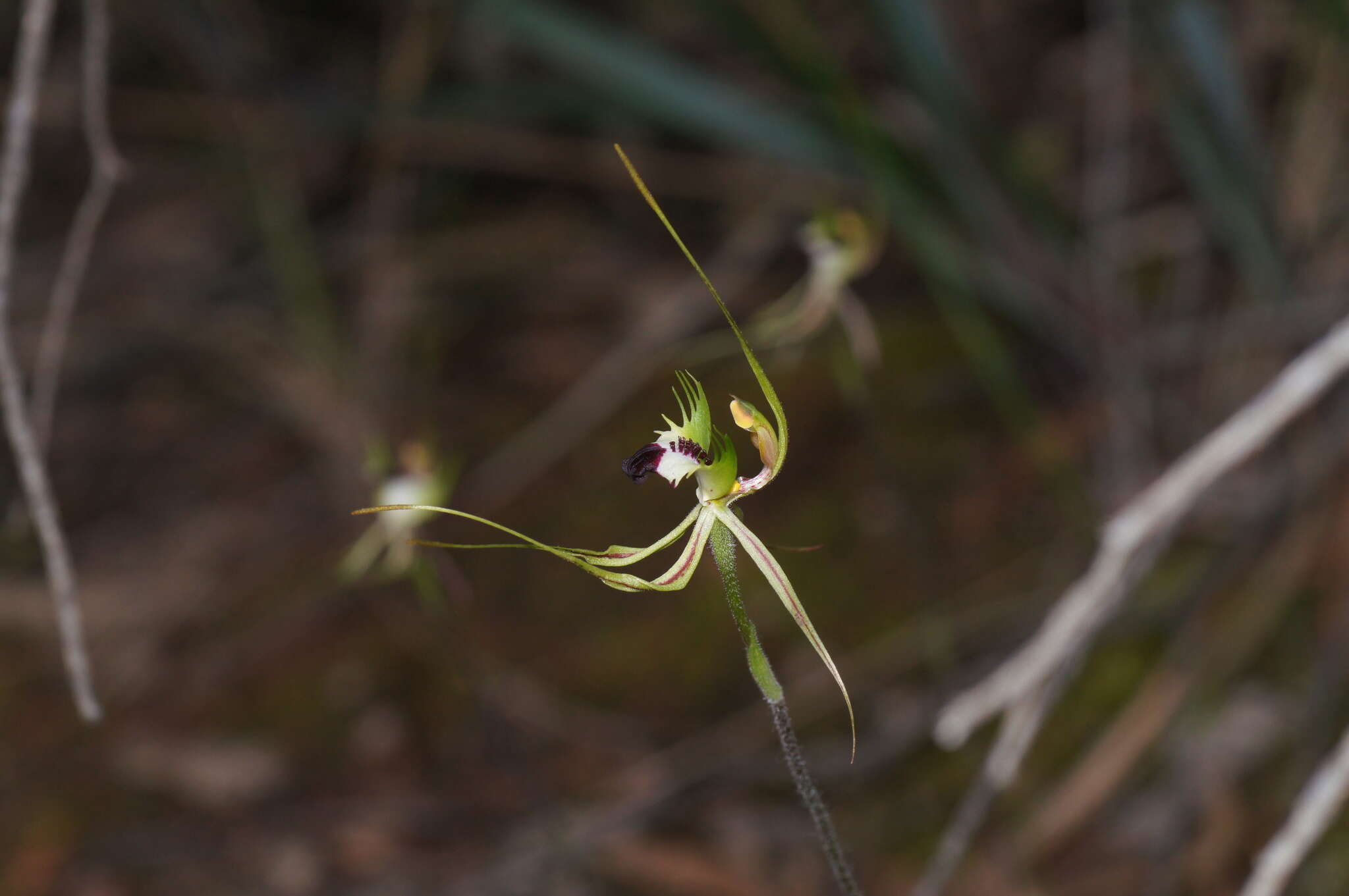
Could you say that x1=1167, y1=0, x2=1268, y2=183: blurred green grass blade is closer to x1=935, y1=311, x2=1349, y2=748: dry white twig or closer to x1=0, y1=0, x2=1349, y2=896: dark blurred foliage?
x1=0, y1=0, x2=1349, y2=896: dark blurred foliage

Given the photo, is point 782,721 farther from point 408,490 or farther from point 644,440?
point 644,440

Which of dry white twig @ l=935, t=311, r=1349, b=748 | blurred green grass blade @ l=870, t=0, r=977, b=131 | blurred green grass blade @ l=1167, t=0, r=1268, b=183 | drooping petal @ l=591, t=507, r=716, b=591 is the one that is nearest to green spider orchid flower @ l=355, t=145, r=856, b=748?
drooping petal @ l=591, t=507, r=716, b=591

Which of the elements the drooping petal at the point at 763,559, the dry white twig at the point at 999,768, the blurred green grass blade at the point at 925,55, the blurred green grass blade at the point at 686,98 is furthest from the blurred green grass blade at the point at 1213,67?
the drooping petal at the point at 763,559

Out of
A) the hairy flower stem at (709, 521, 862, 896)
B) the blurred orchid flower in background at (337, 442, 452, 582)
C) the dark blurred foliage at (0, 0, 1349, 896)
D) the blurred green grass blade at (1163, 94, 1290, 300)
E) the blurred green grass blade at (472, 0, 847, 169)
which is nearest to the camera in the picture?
the hairy flower stem at (709, 521, 862, 896)

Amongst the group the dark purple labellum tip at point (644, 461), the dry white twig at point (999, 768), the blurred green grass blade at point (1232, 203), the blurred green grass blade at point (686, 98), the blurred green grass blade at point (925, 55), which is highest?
the blurred green grass blade at point (686, 98)

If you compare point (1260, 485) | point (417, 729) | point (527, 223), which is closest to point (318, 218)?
point (527, 223)

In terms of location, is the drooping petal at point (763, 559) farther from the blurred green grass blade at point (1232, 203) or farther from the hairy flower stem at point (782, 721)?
the blurred green grass blade at point (1232, 203)

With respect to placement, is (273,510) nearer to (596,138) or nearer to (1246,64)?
(596,138)
